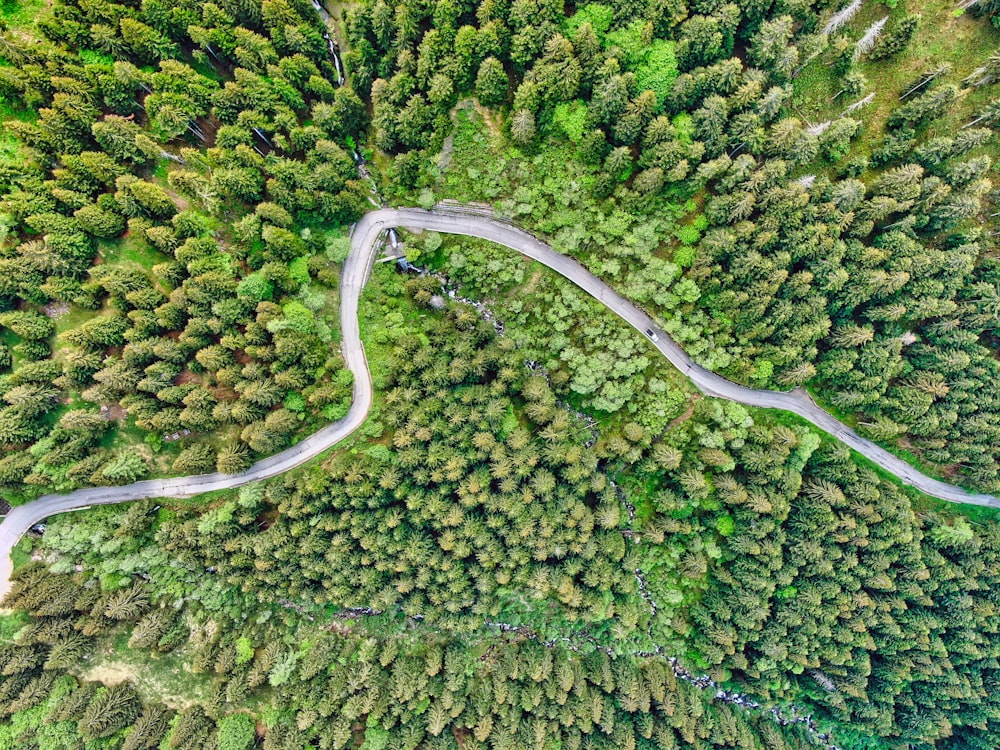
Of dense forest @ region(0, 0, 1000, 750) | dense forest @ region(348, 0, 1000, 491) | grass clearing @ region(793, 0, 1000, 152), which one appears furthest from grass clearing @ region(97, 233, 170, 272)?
grass clearing @ region(793, 0, 1000, 152)

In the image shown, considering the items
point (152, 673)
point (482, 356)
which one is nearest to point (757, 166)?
point (482, 356)


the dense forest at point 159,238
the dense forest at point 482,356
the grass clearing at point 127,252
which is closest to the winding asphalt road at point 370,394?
the dense forest at point 482,356

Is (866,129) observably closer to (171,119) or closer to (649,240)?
(649,240)

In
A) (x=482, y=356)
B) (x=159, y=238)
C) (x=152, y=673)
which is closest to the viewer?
(x=159, y=238)

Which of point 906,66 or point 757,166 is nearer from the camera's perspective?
point 906,66

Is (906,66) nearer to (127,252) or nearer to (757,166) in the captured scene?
(757,166)

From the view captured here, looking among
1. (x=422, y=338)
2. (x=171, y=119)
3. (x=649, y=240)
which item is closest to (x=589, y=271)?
(x=649, y=240)
